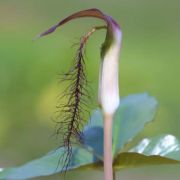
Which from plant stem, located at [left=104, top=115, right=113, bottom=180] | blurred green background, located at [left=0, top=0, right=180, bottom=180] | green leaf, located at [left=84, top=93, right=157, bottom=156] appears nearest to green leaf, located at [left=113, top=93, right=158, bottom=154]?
green leaf, located at [left=84, top=93, right=157, bottom=156]

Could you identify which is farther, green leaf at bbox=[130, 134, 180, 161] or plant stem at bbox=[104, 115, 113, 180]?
green leaf at bbox=[130, 134, 180, 161]

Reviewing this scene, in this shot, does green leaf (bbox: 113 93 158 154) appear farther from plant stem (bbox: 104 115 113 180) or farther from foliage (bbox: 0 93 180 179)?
plant stem (bbox: 104 115 113 180)

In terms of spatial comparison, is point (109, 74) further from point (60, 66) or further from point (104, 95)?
point (60, 66)

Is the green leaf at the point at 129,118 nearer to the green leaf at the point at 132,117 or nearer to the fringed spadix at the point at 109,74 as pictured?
the green leaf at the point at 132,117

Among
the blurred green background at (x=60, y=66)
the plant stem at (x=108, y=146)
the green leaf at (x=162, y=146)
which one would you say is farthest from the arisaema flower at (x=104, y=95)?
the blurred green background at (x=60, y=66)

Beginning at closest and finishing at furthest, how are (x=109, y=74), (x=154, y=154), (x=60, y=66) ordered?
(x=109, y=74) < (x=154, y=154) < (x=60, y=66)

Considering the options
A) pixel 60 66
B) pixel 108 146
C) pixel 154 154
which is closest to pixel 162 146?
pixel 154 154
